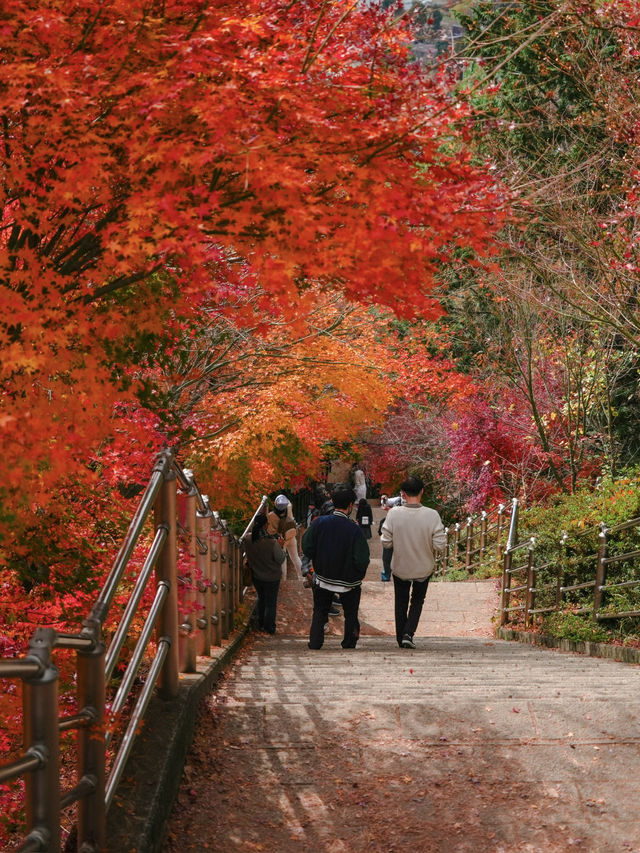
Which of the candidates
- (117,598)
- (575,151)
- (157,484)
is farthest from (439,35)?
(575,151)

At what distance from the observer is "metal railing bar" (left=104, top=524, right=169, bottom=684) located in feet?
9.94

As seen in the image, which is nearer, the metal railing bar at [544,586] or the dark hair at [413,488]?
the dark hair at [413,488]

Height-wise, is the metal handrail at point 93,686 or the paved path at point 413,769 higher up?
the metal handrail at point 93,686

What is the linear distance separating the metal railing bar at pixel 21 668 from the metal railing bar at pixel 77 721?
1.05ft

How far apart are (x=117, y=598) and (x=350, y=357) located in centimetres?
785

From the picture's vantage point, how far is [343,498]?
7.65 metres

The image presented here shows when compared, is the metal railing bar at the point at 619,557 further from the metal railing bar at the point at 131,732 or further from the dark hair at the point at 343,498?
the metal railing bar at the point at 131,732

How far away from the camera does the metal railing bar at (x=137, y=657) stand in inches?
119

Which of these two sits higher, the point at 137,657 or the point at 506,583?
the point at 137,657

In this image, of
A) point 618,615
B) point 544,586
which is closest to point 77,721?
point 618,615

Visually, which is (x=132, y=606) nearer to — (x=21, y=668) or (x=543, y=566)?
(x=21, y=668)

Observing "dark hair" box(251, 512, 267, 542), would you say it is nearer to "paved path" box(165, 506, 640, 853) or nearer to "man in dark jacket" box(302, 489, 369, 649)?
"man in dark jacket" box(302, 489, 369, 649)

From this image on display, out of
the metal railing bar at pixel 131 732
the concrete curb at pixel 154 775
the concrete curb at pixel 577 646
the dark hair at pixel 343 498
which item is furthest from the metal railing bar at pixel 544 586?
the metal railing bar at pixel 131 732

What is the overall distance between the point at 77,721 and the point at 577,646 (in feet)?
24.3
